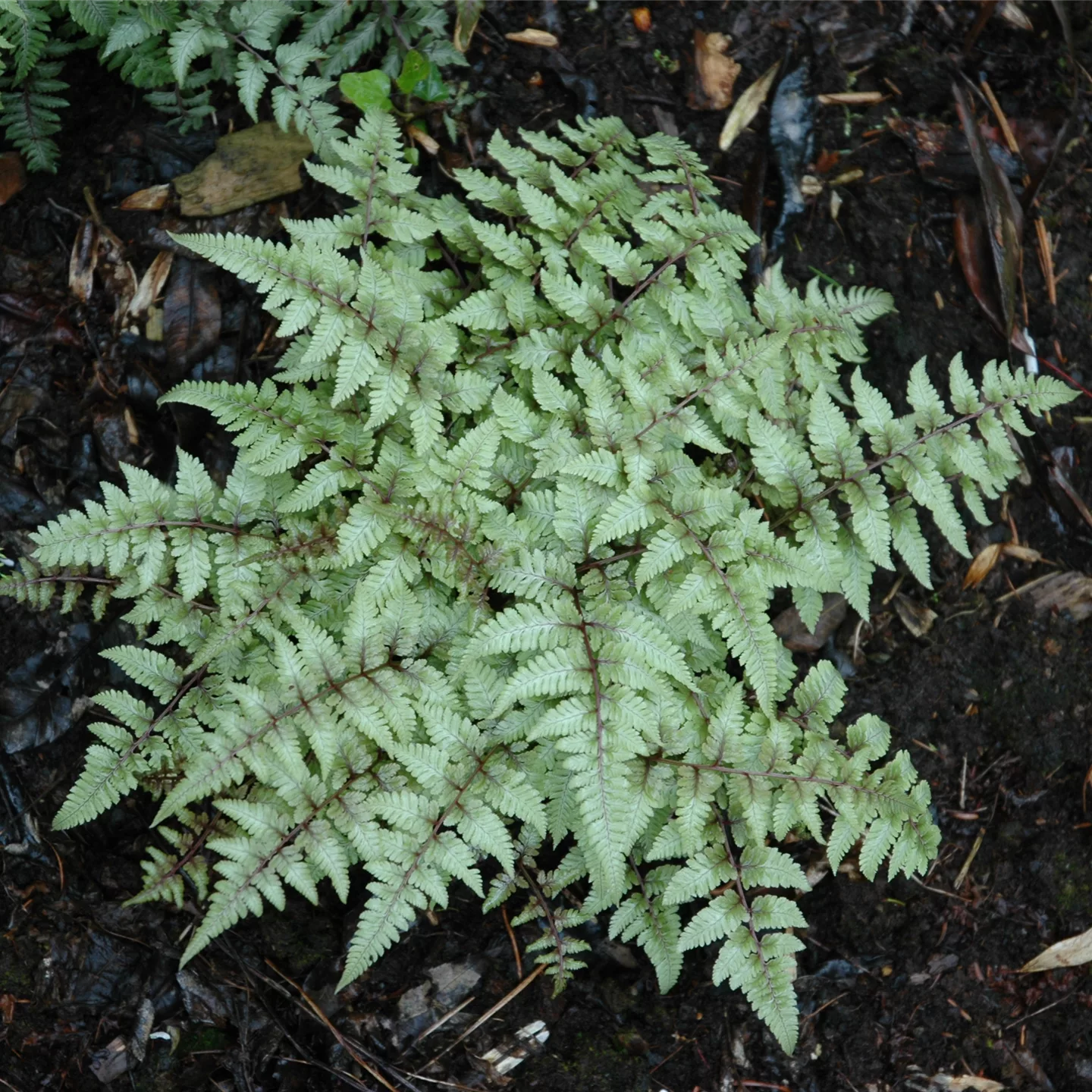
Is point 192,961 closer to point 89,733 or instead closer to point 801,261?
point 89,733

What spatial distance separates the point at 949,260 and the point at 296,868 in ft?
14.1

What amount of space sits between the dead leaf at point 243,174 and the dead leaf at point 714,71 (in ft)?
6.82

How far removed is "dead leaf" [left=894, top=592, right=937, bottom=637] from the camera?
4.52 meters

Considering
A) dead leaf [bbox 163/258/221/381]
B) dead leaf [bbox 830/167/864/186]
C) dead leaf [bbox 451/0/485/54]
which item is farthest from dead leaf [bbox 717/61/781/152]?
dead leaf [bbox 163/258/221/381]

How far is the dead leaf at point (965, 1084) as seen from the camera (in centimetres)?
405

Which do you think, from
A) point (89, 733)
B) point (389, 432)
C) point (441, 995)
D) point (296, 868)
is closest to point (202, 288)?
point (389, 432)

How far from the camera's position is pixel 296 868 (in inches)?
123

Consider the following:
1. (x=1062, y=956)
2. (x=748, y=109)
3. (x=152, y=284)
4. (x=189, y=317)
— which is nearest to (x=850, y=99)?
(x=748, y=109)

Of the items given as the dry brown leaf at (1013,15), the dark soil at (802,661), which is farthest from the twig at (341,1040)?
the dry brown leaf at (1013,15)

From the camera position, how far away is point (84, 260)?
438 cm

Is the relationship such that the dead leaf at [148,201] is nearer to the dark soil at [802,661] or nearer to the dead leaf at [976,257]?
the dark soil at [802,661]

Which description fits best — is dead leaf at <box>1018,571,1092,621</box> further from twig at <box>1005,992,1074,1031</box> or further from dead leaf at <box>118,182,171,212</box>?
dead leaf at <box>118,182,171,212</box>

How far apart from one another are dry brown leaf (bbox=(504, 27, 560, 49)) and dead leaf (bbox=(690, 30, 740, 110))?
0.76 meters

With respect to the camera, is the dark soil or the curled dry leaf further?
the curled dry leaf
